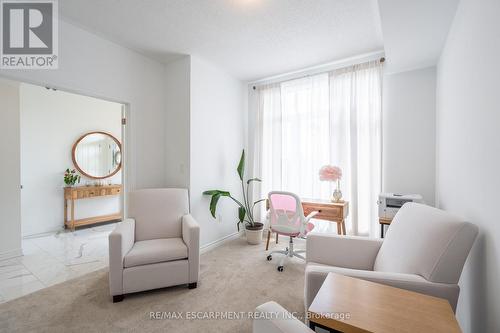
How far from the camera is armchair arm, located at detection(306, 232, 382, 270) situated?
1587mm

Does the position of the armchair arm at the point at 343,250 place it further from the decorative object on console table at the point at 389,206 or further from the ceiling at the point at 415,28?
the ceiling at the point at 415,28

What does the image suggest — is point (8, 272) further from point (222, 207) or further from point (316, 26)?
point (316, 26)

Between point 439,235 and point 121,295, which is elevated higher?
point 439,235

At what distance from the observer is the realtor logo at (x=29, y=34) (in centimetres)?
193

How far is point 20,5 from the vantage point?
1.92 meters

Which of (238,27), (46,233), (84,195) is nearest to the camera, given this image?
(238,27)

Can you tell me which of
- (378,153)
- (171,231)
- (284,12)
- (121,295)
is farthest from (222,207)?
(284,12)

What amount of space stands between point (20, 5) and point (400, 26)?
127 inches

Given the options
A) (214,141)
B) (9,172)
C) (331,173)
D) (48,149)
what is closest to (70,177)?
(48,149)

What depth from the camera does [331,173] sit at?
287 cm

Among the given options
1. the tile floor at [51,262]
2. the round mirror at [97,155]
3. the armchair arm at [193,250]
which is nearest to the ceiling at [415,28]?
the armchair arm at [193,250]

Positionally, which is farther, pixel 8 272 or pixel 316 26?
pixel 8 272

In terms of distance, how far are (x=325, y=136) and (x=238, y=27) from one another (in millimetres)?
1817

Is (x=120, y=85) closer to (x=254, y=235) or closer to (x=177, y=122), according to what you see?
(x=177, y=122)
